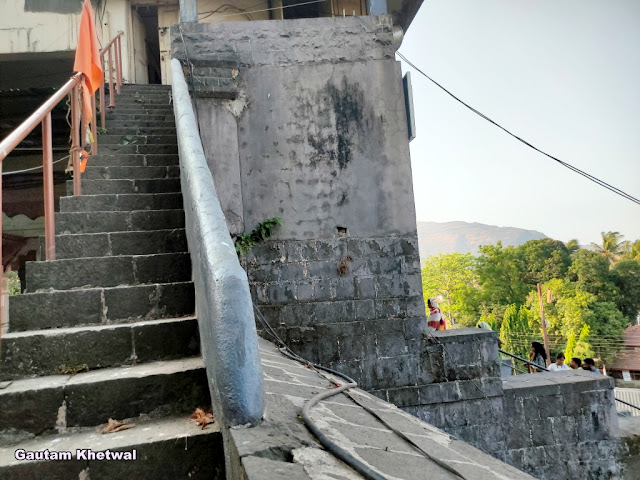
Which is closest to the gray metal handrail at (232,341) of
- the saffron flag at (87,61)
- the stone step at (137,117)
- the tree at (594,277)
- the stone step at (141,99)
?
the saffron flag at (87,61)

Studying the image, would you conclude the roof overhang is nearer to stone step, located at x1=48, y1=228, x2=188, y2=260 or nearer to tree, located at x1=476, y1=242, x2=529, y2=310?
stone step, located at x1=48, y1=228, x2=188, y2=260

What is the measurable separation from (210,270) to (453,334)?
13.8 ft

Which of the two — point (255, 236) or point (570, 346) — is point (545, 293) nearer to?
point (570, 346)

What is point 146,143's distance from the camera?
18.0 feet

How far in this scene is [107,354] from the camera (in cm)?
237

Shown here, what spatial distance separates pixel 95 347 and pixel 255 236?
2.88 m

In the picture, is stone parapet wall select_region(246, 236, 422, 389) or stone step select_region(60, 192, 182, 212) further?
stone parapet wall select_region(246, 236, 422, 389)

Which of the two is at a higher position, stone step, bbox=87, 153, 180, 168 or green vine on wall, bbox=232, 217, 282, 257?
stone step, bbox=87, 153, 180, 168

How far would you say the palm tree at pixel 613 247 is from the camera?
166 feet

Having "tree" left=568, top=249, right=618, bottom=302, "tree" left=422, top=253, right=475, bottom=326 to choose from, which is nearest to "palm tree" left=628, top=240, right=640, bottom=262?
"tree" left=568, top=249, right=618, bottom=302

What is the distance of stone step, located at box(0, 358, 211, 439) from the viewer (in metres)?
1.98

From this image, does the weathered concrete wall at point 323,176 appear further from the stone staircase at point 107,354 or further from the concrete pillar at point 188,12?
the stone staircase at point 107,354

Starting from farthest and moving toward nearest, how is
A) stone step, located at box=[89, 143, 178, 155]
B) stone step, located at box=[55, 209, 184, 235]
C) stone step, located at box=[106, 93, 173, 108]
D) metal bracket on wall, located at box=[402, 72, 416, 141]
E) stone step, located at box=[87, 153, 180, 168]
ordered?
stone step, located at box=[106, 93, 173, 108]
metal bracket on wall, located at box=[402, 72, 416, 141]
stone step, located at box=[89, 143, 178, 155]
stone step, located at box=[87, 153, 180, 168]
stone step, located at box=[55, 209, 184, 235]

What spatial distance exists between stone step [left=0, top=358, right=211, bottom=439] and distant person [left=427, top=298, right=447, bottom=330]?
183 inches
